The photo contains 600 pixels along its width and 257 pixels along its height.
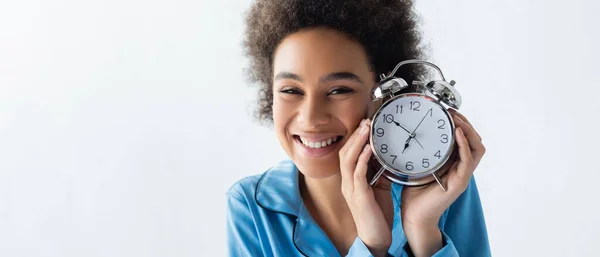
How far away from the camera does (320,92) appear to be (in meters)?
1.67

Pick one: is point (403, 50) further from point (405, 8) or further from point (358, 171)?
point (358, 171)

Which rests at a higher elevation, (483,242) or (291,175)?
(291,175)

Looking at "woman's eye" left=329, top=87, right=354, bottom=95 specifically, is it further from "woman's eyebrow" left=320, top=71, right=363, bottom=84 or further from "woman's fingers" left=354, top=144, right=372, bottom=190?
"woman's fingers" left=354, top=144, right=372, bottom=190

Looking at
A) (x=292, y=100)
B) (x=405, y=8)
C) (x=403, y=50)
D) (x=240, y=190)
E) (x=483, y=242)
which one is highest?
(x=405, y=8)

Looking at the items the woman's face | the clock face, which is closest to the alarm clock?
the clock face

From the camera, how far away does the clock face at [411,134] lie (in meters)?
1.53

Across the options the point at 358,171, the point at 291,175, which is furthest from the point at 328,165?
the point at 291,175

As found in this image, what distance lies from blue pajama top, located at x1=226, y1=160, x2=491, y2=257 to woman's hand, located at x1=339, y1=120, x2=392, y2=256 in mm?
185

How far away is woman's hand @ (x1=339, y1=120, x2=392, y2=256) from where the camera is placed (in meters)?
1.57

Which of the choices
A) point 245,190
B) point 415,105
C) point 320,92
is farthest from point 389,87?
point 245,190

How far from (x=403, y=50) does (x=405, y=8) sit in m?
0.12

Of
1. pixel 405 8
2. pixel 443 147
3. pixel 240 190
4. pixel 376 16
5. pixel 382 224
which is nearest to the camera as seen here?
pixel 443 147

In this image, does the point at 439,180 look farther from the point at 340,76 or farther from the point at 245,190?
the point at 245,190

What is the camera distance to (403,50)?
190cm
